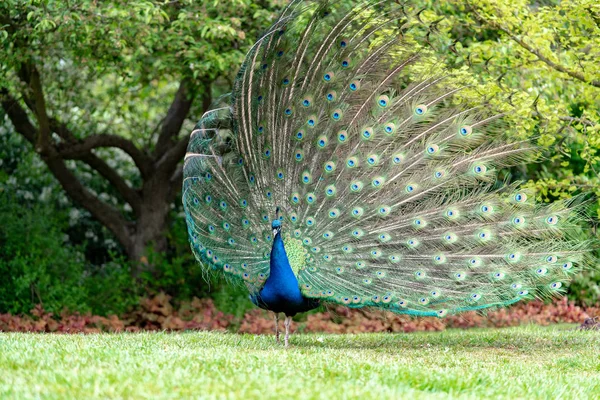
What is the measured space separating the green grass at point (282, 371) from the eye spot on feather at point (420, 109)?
2.23 m

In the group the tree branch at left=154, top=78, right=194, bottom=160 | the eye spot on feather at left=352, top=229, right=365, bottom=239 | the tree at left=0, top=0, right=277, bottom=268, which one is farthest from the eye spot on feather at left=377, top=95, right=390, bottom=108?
the tree branch at left=154, top=78, right=194, bottom=160

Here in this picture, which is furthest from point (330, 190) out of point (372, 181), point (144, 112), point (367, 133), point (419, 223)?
point (144, 112)

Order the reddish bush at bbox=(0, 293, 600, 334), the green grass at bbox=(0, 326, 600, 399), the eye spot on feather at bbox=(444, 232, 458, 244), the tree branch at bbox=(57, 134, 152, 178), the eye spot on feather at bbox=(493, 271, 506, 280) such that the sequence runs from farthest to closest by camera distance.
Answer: the tree branch at bbox=(57, 134, 152, 178) → the reddish bush at bbox=(0, 293, 600, 334) → the eye spot on feather at bbox=(444, 232, 458, 244) → the eye spot on feather at bbox=(493, 271, 506, 280) → the green grass at bbox=(0, 326, 600, 399)

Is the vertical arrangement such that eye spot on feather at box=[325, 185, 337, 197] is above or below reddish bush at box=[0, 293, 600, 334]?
above

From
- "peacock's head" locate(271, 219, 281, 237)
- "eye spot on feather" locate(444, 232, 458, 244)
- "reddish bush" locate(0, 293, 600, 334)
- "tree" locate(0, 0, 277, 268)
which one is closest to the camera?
"peacock's head" locate(271, 219, 281, 237)

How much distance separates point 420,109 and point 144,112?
7.97 metres

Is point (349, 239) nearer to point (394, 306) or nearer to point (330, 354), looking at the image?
point (394, 306)

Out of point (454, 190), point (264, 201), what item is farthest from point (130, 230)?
point (454, 190)

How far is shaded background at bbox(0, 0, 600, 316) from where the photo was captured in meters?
9.16

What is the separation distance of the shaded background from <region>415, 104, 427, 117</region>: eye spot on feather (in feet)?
2.47

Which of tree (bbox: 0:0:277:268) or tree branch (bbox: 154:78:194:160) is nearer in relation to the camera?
tree (bbox: 0:0:277:268)

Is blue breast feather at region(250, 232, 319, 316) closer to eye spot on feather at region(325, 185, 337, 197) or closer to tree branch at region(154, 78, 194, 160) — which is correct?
eye spot on feather at region(325, 185, 337, 197)

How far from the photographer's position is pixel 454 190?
26.9 ft

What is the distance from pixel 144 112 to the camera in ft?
49.6
